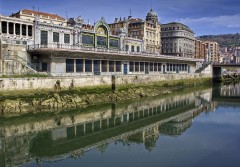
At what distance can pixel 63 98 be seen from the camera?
4200 cm

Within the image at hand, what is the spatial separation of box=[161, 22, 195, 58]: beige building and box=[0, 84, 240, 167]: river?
82586mm

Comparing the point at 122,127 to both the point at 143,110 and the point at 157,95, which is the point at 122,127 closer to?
the point at 143,110

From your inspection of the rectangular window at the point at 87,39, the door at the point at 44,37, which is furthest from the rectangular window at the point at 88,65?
the rectangular window at the point at 87,39

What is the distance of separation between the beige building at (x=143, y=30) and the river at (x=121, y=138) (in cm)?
5947

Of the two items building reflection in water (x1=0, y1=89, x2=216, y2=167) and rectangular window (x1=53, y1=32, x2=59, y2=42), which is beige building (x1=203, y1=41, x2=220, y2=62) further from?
building reflection in water (x1=0, y1=89, x2=216, y2=167)

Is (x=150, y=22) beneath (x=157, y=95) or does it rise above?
above

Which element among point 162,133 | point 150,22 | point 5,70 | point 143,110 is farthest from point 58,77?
point 150,22

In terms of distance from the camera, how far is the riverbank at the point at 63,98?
36.8 meters

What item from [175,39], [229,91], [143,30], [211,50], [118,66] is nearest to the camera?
[118,66]

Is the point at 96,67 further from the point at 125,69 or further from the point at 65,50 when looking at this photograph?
the point at 65,50

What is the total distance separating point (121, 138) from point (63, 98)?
15.2 meters

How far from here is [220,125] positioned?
3584cm

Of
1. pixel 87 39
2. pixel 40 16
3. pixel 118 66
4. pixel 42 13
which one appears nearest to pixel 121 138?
pixel 118 66

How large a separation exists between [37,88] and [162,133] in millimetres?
19333
